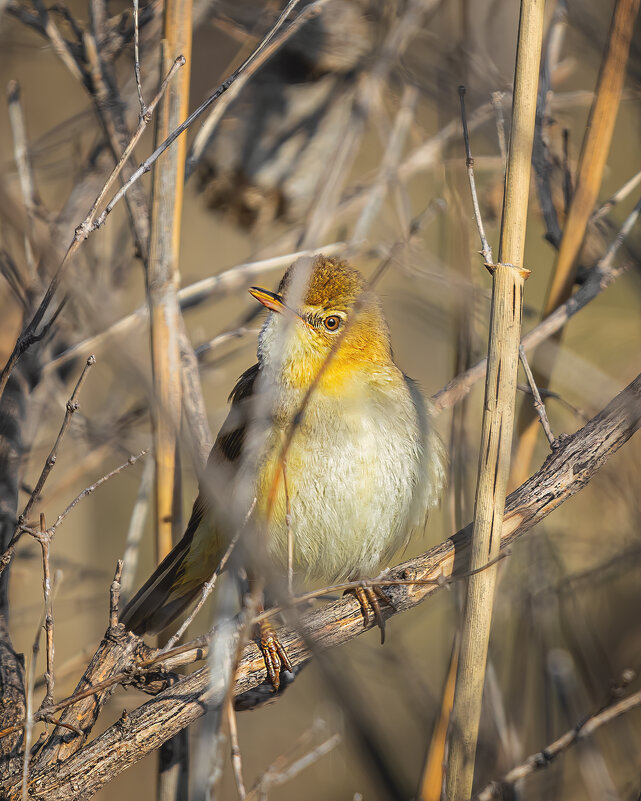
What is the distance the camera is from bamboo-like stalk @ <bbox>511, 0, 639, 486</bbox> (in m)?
2.16

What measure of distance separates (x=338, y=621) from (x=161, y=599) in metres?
0.73

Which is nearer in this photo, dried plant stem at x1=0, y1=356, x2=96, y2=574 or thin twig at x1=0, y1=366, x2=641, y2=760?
dried plant stem at x1=0, y1=356, x2=96, y2=574

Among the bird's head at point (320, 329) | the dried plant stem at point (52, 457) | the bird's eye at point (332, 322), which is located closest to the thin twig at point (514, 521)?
the dried plant stem at point (52, 457)

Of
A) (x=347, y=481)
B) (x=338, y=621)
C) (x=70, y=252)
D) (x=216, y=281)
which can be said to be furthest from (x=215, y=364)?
(x=70, y=252)

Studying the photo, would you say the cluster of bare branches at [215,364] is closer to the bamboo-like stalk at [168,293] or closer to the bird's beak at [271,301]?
the bamboo-like stalk at [168,293]

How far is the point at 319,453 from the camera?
2.29 m

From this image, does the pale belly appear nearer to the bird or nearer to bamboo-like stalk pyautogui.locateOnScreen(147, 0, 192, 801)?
the bird

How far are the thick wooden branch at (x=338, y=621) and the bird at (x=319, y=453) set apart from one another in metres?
0.29

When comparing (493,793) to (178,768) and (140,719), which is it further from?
(178,768)

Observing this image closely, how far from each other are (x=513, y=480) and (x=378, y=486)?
0.42m

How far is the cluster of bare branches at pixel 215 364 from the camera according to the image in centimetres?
156

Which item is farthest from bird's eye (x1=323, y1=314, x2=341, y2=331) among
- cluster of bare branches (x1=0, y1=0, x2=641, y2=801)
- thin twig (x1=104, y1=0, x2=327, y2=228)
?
thin twig (x1=104, y1=0, x2=327, y2=228)

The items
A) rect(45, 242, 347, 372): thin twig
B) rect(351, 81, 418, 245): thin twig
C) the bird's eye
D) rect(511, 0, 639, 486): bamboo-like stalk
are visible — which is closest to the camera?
rect(511, 0, 639, 486): bamboo-like stalk

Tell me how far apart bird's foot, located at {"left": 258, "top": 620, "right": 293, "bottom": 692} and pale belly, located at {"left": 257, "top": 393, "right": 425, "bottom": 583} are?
0.34 m
